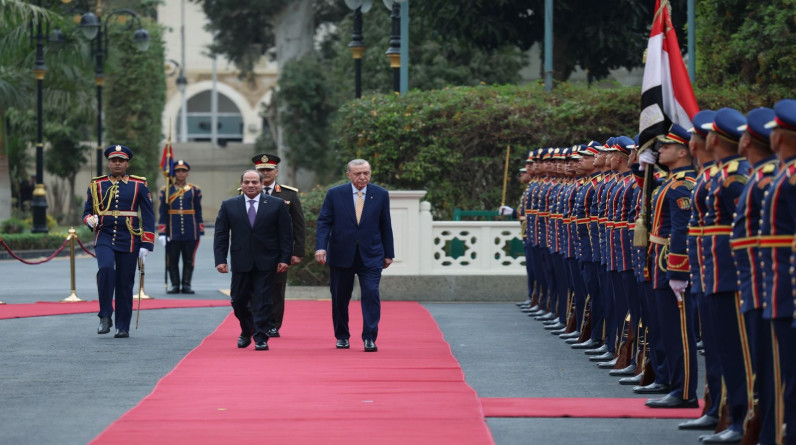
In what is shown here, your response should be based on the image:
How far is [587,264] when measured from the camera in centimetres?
1412

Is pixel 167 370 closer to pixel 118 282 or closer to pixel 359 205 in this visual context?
pixel 359 205

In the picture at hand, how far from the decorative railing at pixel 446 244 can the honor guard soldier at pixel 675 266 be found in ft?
34.3

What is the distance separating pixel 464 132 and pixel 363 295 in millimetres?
9541

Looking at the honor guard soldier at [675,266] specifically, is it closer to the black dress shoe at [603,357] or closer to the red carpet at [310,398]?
the red carpet at [310,398]

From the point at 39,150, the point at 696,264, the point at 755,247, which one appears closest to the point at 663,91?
the point at 696,264

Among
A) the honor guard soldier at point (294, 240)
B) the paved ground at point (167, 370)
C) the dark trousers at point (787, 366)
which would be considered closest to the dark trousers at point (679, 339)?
the paved ground at point (167, 370)

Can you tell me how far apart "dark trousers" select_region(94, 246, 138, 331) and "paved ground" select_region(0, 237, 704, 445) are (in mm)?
267

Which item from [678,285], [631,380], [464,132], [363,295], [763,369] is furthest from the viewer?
[464,132]

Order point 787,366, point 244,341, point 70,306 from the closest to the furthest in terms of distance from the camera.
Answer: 1. point 787,366
2. point 244,341
3. point 70,306

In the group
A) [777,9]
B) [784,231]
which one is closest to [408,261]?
[777,9]

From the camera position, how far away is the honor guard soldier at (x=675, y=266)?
9.73m

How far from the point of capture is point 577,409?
388 inches

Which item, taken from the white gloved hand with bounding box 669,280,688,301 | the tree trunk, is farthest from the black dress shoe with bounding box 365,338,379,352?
the tree trunk

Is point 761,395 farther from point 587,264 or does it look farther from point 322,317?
point 322,317
